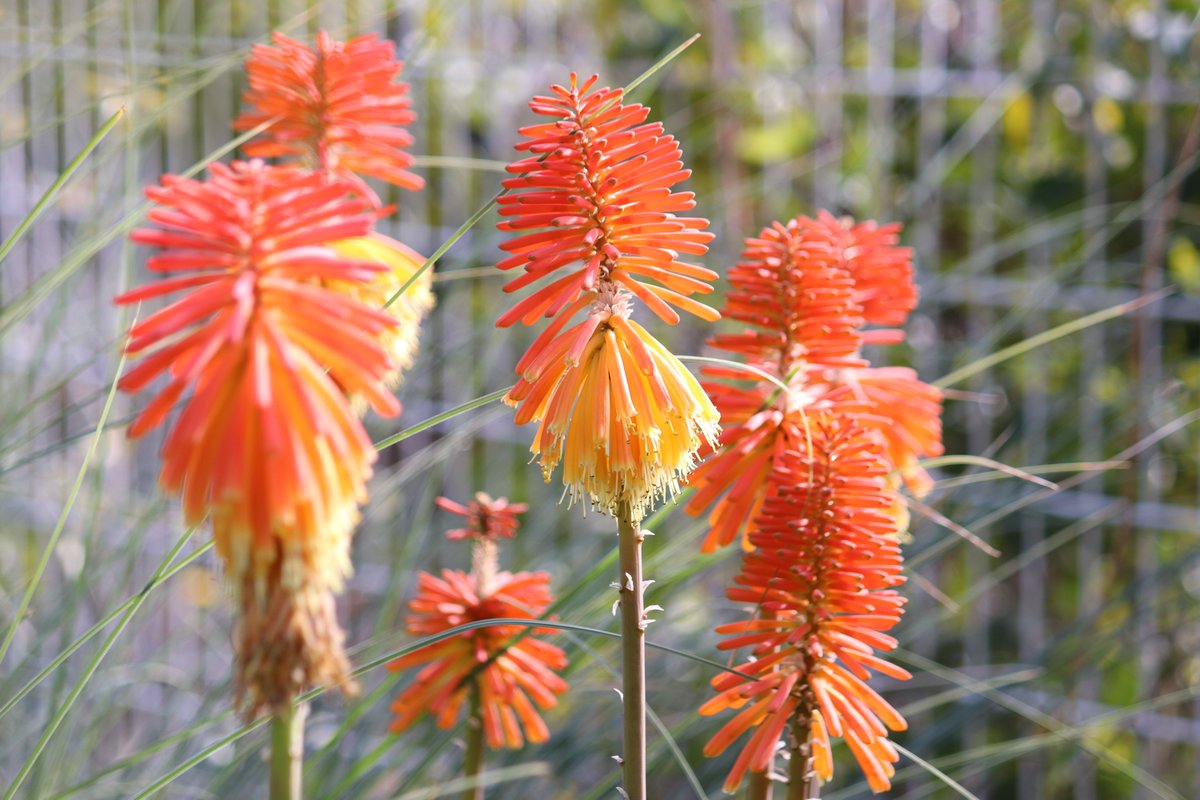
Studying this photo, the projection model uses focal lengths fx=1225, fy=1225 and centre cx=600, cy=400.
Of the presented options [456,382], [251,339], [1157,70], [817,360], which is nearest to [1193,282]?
[1157,70]

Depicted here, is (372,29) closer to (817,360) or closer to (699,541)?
(699,541)

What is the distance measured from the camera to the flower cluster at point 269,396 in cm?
44

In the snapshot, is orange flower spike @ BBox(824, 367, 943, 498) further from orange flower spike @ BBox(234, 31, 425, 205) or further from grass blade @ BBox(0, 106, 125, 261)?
grass blade @ BBox(0, 106, 125, 261)

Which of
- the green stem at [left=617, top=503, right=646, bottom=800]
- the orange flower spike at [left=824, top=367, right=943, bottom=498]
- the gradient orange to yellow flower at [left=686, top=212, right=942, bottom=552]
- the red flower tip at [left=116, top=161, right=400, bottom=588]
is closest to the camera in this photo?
the red flower tip at [left=116, top=161, right=400, bottom=588]

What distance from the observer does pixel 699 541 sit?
4.50 ft

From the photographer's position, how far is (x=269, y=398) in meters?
0.43

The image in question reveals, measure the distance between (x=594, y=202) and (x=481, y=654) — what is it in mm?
305

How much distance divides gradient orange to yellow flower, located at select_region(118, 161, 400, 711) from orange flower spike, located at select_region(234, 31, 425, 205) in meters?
0.25

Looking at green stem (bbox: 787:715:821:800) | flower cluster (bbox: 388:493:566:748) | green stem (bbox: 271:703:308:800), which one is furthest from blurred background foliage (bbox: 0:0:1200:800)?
green stem (bbox: 271:703:308:800)

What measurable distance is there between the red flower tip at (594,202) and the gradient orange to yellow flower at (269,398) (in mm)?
121

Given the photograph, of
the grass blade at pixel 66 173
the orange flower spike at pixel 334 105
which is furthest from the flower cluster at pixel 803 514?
the grass blade at pixel 66 173

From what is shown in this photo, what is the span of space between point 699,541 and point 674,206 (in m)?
0.81

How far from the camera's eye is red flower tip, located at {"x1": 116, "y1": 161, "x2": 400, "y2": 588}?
0.43 metres

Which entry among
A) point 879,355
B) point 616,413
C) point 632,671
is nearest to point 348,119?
point 616,413
